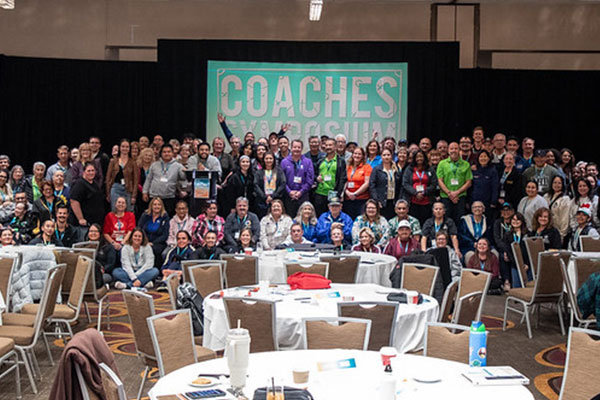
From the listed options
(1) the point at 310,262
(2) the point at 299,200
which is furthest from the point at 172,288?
(2) the point at 299,200

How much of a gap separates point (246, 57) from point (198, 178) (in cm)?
357

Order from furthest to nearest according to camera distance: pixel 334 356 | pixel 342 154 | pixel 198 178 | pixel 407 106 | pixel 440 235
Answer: pixel 407 106 → pixel 342 154 → pixel 198 178 → pixel 440 235 → pixel 334 356

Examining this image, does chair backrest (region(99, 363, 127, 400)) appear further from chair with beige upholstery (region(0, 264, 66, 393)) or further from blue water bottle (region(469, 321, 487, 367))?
chair with beige upholstery (region(0, 264, 66, 393))

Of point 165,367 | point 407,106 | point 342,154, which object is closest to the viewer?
point 165,367

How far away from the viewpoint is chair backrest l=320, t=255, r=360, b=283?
7.75 meters

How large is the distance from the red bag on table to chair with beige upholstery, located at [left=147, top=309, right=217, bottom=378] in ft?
5.98

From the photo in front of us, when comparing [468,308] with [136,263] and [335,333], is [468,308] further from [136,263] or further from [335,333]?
[136,263]

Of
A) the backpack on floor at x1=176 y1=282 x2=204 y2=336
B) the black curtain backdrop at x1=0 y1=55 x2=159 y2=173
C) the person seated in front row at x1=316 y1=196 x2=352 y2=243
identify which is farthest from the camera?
the black curtain backdrop at x1=0 y1=55 x2=159 y2=173

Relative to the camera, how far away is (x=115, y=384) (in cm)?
344

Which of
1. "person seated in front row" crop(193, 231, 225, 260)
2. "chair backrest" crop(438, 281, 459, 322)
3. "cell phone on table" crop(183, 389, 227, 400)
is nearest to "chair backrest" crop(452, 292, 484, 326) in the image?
"chair backrest" crop(438, 281, 459, 322)

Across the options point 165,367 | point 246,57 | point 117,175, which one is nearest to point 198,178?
point 117,175

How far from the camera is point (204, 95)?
13.9 metres

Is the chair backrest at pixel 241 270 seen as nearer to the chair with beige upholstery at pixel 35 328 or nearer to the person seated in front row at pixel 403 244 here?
the chair with beige upholstery at pixel 35 328

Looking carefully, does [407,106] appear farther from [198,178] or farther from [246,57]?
[198,178]
